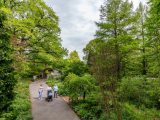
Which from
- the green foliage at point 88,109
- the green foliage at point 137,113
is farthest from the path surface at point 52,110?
the green foliage at point 137,113

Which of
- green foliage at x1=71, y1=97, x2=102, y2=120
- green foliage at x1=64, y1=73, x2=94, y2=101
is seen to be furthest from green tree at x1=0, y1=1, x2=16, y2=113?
green foliage at x1=64, y1=73, x2=94, y2=101

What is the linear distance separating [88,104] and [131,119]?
576cm

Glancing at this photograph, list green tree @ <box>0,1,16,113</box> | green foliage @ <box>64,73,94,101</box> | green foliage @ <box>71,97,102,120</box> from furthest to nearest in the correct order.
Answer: green foliage @ <box>64,73,94,101</box> < green foliage @ <box>71,97,102,120</box> < green tree @ <box>0,1,16,113</box>

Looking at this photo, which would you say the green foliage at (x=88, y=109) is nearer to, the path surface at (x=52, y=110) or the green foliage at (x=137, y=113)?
the path surface at (x=52, y=110)

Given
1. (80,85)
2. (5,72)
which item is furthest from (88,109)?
(5,72)

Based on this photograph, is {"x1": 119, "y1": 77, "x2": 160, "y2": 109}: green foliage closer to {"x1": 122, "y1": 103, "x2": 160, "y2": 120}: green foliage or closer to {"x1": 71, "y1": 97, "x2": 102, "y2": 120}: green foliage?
{"x1": 122, "y1": 103, "x2": 160, "y2": 120}: green foliage

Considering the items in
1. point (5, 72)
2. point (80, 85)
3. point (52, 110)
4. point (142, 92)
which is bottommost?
point (52, 110)

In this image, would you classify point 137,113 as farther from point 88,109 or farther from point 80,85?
point 80,85

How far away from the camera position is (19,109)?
19328 mm

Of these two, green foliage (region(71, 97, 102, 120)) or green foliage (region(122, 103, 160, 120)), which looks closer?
green foliage (region(122, 103, 160, 120))

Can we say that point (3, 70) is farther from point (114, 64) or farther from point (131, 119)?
point (131, 119)

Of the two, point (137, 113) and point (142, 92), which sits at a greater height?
point (142, 92)

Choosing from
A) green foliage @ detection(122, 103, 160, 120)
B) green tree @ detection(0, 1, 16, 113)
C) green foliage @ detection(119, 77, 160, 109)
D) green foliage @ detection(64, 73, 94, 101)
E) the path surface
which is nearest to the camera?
green foliage @ detection(122, 103, 160, 120)

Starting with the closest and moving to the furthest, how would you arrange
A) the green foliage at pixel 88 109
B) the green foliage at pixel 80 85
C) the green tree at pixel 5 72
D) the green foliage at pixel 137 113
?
the green foliage at pixel 137 113 < the green tree at pixel 5 72 < the green foliage at pixel 88 109 < the green foliage at pixel 80 85
